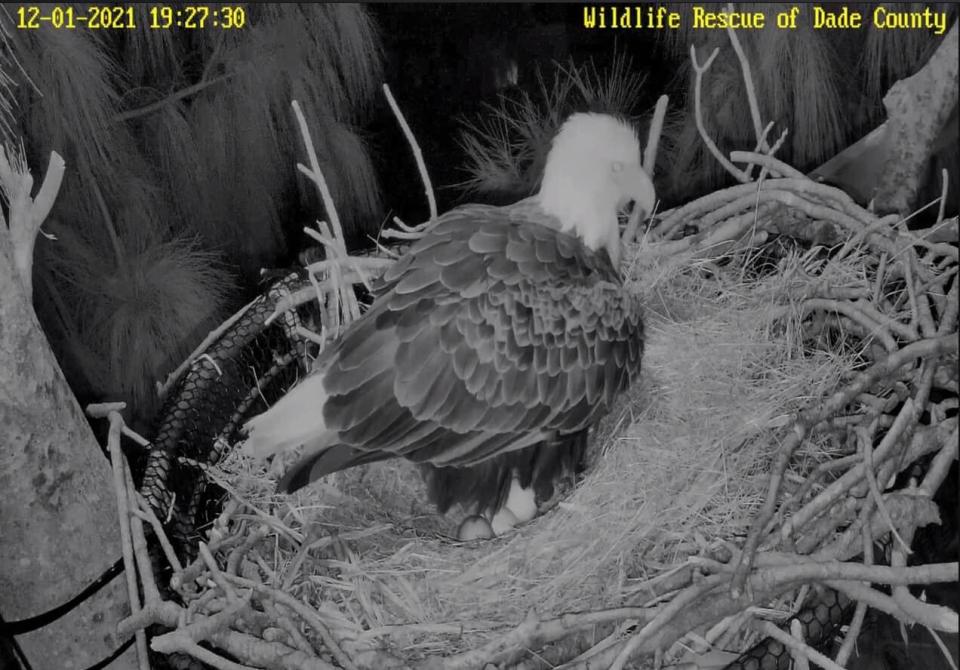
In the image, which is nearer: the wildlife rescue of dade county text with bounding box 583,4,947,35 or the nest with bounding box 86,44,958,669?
the nest with bounding box 86,44,958,669

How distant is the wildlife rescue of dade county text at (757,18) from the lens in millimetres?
1016

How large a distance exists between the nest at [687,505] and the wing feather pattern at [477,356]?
0.10 meters

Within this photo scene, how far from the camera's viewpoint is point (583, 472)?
1042mm

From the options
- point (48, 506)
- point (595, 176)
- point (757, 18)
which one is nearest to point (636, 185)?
point (595, 176)

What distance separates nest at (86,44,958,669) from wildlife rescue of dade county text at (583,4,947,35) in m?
0.15

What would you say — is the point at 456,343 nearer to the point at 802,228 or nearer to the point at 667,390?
the point at 667,390

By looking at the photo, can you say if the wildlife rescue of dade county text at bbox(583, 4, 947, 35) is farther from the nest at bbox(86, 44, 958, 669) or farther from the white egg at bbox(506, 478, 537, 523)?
the white egg at bbox(506, 478, 537, 523)

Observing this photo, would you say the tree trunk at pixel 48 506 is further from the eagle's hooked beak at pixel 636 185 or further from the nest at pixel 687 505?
the eagle's hooked beak at pixel 636 185

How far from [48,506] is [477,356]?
43 cm

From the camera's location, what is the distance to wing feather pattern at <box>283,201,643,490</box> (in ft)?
2.94

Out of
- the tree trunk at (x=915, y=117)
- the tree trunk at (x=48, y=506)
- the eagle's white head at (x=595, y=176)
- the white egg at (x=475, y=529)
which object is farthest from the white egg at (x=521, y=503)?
the tree trunk at (x=915, y=117)

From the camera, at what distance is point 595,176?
980mm

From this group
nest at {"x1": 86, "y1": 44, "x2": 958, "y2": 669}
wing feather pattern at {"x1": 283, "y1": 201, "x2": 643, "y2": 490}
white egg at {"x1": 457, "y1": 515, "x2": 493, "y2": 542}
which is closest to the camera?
nest at {"x1": 86, "y1": 44, "x2": 958, "y2": 669}

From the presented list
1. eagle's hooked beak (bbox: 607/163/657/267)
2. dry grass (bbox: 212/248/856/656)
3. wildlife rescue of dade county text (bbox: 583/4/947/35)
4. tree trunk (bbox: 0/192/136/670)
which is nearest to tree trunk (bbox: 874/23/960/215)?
wildlife rescue of dade county text (bbox: 583/4/947/35)
